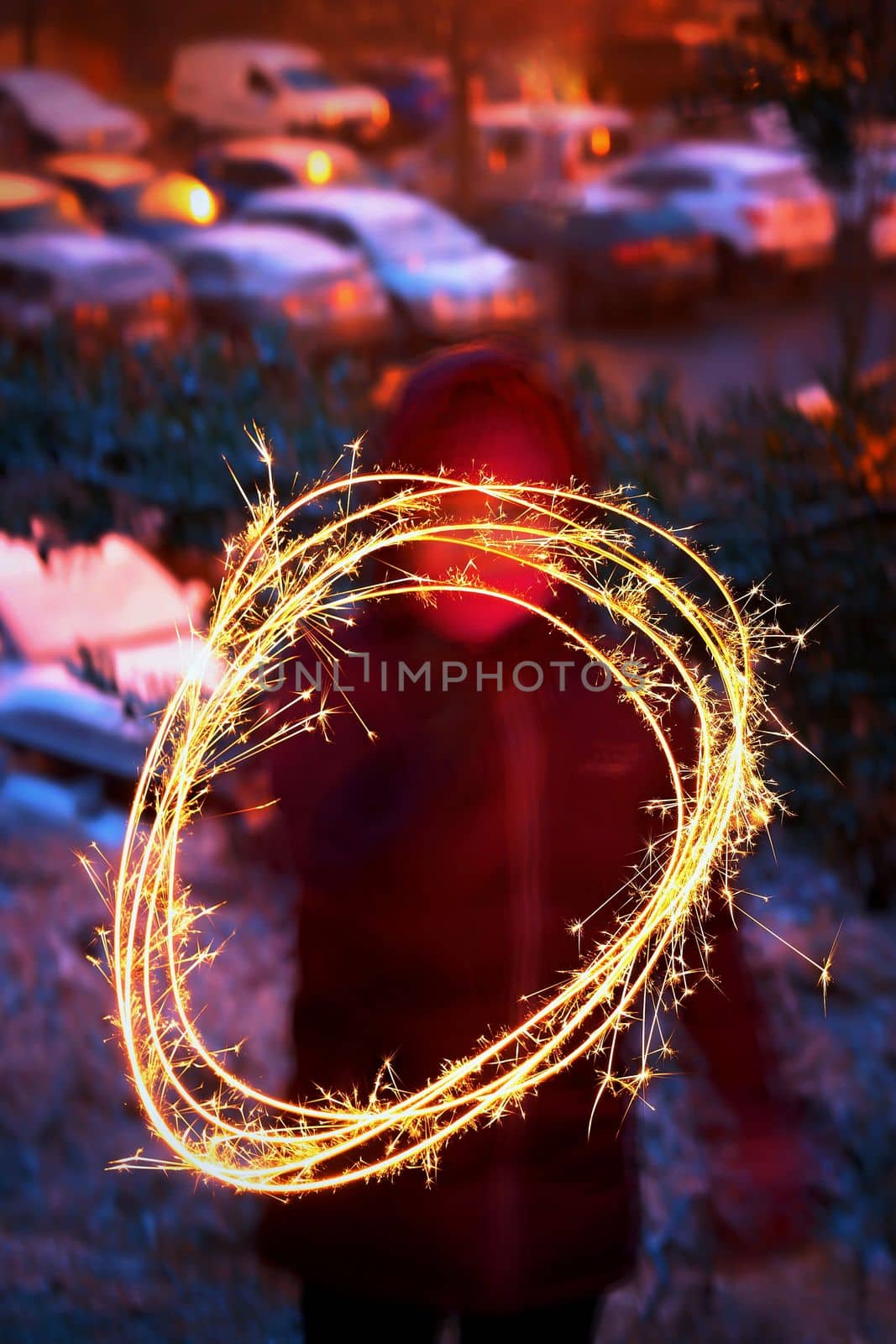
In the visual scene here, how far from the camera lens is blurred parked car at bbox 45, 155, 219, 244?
17.6 meters

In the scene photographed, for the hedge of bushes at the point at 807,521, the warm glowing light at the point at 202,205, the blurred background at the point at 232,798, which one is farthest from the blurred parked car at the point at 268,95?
the hedge of bushes at the point at 807,521

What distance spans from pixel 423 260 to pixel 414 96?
46.3ft

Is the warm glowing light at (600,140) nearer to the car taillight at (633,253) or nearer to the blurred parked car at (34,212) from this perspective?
the car taillight at (633,253)

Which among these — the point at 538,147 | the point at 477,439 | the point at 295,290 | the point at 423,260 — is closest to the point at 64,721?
the point at 477,439

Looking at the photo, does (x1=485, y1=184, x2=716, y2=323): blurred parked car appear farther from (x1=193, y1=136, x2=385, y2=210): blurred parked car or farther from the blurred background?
the blurred background

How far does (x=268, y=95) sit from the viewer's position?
86.5ft

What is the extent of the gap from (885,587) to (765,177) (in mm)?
15848

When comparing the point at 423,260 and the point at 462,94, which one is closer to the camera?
the point at 423,260

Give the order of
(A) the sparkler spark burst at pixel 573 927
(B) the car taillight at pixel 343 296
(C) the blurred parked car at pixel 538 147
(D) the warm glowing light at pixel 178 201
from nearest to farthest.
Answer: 1. (A) the sparkler spark burst at pixel 573 927
2. (B) the car taillight at pixel 343 296
3. (D) the warm glowing light at pixel 178 201
4. (C) the blurred parked car at pixel 538 147

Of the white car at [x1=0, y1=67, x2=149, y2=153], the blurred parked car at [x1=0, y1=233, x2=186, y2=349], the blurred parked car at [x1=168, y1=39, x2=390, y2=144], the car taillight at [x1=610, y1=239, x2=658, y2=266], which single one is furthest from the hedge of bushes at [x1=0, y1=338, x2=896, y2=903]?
the blurred parked car at [x1=168, y1=39, x2=390, y2=144]

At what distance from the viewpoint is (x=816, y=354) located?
15008 millimetres

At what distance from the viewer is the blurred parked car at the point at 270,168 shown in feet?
65.9

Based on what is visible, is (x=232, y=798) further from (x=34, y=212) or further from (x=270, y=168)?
(x=270, y=168)

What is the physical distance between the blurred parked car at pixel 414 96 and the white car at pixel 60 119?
199 inches
